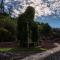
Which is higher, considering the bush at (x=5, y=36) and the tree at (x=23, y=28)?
the tree at (x=23, y=28)

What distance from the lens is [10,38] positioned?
16109 millimetres

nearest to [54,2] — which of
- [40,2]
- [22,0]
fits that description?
[40,2]

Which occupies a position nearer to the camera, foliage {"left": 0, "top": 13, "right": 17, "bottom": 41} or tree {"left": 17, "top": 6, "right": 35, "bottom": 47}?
tree {"left": 17, "top": 6, "right": 35, "bottom": 47}

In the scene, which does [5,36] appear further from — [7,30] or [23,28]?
[23,28]

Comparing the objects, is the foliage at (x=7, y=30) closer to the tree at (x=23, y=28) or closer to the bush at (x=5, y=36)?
the bush at (x=5, y=36)

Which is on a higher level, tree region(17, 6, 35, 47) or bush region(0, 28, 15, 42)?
tree region(17, 6, 35, 47)

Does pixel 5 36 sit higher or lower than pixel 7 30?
lower

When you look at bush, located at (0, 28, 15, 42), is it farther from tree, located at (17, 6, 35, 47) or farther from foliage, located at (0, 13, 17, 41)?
tree, located at (17, 6, 35, 47)

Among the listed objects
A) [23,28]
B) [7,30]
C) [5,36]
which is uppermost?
[23,28]

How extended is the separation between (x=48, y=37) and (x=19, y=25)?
16.0 ft

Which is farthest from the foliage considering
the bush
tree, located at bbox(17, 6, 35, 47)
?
tree, located at bbox(17, 6, 35, 47)

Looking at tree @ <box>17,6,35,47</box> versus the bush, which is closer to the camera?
tree @ <box>17,6,35,47</box>

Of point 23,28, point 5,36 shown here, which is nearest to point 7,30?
point 5,36

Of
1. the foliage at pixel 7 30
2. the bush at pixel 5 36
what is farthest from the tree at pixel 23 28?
the bush at pixel 5 36
